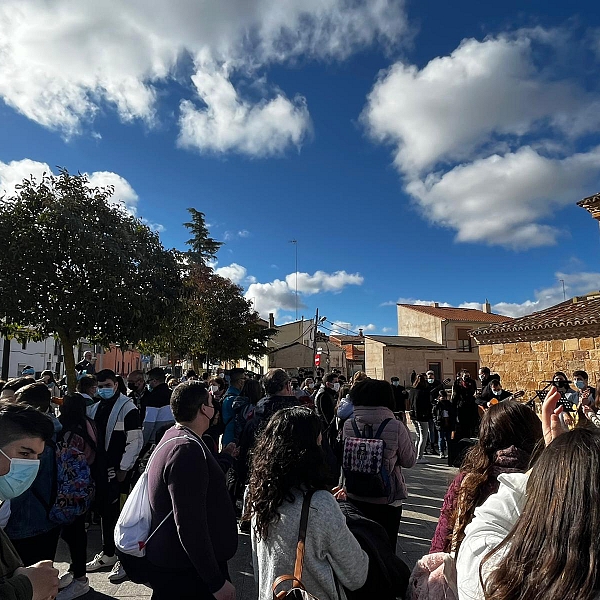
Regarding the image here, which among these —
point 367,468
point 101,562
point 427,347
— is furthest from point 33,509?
point 427,347

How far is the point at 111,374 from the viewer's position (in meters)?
4.73

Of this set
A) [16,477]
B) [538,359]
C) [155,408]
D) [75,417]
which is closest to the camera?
[16,477]

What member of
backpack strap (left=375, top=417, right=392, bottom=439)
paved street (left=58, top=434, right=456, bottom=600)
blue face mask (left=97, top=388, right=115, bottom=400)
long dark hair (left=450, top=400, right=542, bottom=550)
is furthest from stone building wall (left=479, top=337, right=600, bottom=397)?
blue face mask (left=97, top=388, right=115, bottom=400)

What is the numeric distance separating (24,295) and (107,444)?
17.0 ft

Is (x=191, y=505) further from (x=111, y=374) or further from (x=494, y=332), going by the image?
(x=494, y=332)

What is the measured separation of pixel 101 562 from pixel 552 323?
42.8 feet

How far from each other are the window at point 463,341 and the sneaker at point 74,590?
125 ft

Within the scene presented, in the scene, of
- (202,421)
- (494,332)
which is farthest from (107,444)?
(494,332)

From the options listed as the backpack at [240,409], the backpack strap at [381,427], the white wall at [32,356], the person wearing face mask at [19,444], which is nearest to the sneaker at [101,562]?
the backpack at [240,409]

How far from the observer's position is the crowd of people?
45.5 inches

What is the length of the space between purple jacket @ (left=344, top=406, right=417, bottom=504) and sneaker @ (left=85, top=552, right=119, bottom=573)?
2.63m

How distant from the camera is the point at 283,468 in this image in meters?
2.04

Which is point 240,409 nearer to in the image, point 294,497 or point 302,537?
point 294,497

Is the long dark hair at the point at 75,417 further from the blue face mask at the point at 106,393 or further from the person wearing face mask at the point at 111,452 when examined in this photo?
the blue face mask at the point at 106,393
